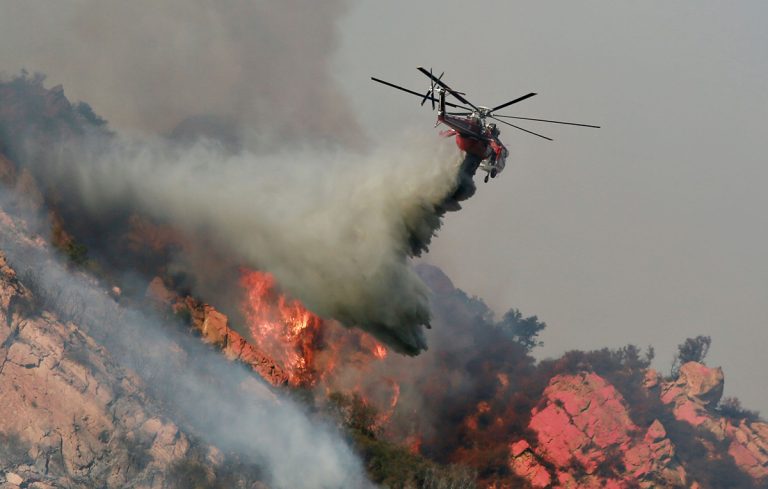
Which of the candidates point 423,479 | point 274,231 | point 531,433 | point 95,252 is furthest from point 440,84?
point 531,433

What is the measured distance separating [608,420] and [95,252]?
53.6 m

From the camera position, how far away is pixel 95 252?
71750mm

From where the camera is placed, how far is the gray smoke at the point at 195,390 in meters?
56.5

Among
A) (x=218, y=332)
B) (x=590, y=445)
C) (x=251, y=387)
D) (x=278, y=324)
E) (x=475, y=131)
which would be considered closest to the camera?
(x=475, y=131)

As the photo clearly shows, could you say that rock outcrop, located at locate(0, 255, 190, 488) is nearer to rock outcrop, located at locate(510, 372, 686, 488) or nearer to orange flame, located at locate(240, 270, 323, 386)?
orange flame, located at locate(240, 270, 323, 386)

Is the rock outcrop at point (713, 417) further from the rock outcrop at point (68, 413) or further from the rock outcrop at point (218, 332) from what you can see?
the rock outcrop at point (68, 413)

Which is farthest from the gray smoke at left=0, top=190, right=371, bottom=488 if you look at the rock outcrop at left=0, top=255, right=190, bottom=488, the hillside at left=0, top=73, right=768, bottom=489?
the rock outcrop at left=0, top=255, right=190, bottom=488

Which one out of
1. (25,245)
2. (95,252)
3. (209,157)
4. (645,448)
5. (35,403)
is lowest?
(35,403)

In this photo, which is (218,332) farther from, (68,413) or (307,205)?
(68,413)

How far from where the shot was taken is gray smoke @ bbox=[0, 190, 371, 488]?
56469 mm

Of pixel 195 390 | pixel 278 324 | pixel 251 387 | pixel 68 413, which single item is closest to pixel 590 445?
pixel 278 324

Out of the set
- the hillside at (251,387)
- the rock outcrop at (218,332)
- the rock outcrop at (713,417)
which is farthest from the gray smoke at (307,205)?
the rock outcrop at (713,417)

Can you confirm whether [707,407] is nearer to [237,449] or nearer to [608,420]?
[608,420]

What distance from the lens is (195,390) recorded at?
194 ft
